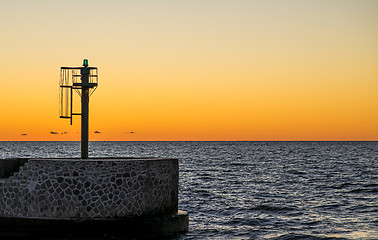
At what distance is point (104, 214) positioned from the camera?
13656 millimetres

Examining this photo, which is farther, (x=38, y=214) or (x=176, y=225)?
(x=176, y=225)

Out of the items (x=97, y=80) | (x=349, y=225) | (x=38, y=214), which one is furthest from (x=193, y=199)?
(x=38, y=214)

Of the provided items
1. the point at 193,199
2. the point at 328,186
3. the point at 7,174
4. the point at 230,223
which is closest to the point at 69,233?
the point at 7,174

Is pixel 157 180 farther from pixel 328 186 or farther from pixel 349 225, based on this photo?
pixel 328 186

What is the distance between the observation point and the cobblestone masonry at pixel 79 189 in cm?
1352

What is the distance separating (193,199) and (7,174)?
1158 cm

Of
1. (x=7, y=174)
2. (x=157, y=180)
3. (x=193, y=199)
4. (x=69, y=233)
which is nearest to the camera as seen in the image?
(x=69, y=233)

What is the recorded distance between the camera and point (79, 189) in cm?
1349

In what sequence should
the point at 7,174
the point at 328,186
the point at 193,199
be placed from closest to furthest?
the point at 7,174
the point at 193,199
the point at 328,186

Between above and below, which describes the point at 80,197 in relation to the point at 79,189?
below

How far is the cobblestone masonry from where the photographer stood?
1352 centimetres

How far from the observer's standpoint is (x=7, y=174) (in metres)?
16.1

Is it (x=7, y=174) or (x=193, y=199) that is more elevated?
(x=7, y=174)

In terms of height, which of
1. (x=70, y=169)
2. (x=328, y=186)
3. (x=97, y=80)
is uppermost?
(x=97, y=80)
